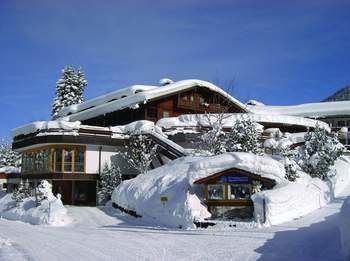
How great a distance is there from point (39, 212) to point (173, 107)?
17771mm

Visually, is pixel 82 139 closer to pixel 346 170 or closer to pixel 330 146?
pixel 330 146

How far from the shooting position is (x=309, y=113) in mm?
45344

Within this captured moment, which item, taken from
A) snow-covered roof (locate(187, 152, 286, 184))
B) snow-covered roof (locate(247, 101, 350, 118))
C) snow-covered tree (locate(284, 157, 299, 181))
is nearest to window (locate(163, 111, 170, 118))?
snow-covered roof (locate(247, 101, 350, 118))

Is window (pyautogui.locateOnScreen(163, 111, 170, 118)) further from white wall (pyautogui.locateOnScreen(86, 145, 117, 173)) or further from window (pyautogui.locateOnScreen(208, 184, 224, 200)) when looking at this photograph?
window (pyautogui.locateOnScreen(208, 184, 224, 200))

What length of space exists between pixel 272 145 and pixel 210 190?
368 inches

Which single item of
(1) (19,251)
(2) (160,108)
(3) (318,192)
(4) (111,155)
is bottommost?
(1) (19,251)

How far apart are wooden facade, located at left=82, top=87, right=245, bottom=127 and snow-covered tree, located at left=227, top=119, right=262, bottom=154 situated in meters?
10.1

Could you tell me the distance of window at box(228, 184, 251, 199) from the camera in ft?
61.4

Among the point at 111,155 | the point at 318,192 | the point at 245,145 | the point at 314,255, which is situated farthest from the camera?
the point at 111,155

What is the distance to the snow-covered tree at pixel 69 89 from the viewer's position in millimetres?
62372

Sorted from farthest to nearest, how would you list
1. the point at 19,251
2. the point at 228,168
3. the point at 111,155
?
1. the point at 111,155
2. the point at 228,168
3. the point at 19,251

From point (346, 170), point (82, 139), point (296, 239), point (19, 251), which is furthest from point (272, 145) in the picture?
point (19, 251)

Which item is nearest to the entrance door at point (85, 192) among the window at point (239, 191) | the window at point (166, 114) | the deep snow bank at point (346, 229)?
the window at point (166, 114)

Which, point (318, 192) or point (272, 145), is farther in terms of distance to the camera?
point (272, 145)
